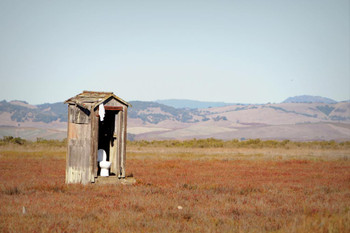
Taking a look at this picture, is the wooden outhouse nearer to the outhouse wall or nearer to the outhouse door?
the outhouse wall

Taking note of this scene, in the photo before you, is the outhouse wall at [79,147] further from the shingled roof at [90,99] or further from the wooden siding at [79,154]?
the shingled roof at [90,99]

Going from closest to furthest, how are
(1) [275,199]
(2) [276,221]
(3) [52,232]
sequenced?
(3) [52,232], (2) [276,221], (1) [275,199]

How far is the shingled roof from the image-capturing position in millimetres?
16922

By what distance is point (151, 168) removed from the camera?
25859mm

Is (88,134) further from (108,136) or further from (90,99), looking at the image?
(108,136)

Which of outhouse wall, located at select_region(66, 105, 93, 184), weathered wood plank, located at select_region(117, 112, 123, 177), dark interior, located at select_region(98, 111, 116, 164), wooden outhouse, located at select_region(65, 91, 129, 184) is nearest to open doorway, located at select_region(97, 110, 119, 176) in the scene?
dark interior, located at select_region(98, 111, 116, 164)

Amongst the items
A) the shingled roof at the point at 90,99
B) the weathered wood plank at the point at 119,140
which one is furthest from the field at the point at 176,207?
the shingled roof at the point at 90,99

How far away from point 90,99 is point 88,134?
1.51m

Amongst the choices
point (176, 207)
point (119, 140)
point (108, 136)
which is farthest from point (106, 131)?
point (176, 207)

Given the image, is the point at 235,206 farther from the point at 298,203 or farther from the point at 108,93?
the point at 108,93

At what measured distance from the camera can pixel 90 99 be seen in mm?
17438

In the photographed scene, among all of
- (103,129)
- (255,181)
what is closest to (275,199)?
(255,181)

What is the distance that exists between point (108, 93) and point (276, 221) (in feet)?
31.9

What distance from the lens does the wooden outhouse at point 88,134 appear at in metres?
16.9
